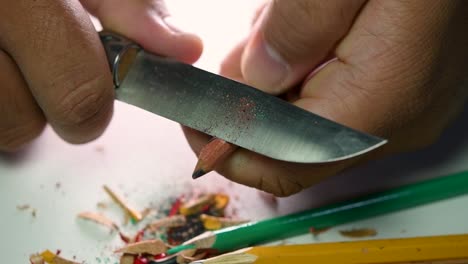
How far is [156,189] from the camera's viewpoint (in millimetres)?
922

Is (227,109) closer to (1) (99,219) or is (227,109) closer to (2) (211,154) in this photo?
(2) (211,154)

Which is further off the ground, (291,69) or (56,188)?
(291,69)

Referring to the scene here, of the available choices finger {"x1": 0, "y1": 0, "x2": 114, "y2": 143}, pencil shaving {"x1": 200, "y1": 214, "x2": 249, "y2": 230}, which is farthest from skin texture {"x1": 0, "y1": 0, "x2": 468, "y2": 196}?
pencil shaving {"x1": 200, "y1": 214, "x2": 249, "y2": 230}

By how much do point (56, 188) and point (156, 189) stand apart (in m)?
0.15

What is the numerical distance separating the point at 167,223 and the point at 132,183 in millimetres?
96

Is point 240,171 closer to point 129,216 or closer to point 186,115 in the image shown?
point 186,115

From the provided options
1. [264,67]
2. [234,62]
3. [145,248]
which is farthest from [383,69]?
[145,248]

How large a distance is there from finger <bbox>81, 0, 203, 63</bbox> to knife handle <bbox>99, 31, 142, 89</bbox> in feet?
0.08

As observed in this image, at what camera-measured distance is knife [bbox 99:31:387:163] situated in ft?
2.15

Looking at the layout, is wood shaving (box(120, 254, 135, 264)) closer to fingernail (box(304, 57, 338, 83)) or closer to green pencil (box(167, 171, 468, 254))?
green pencil (box(167, 171, 468, 254))

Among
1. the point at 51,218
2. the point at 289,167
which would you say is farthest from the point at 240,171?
the point at 51,218

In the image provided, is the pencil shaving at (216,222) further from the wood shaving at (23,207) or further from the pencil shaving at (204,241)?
the wood shaving at (23,207)

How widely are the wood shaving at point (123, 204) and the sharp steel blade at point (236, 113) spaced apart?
18 centimetres

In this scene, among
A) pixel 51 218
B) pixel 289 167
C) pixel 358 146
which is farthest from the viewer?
pixel 51 218
